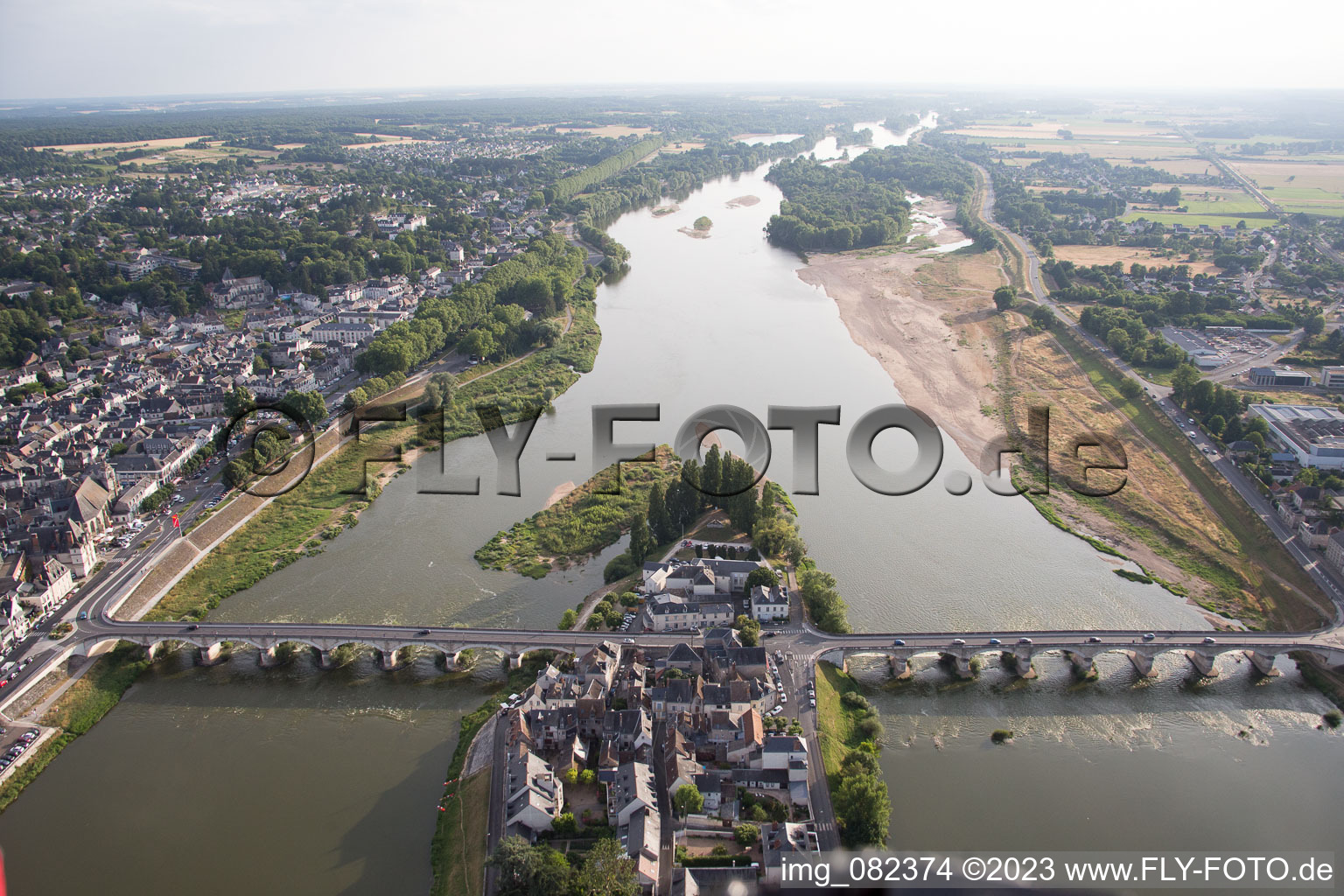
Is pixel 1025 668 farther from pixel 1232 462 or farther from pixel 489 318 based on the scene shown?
pixel 489 318

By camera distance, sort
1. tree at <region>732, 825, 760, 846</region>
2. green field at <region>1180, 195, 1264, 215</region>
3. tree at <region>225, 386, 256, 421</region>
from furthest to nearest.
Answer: green field at <region>1180, 195, 1264, 215</region>
tree at <region>225, 386, 256, 421</region>
tree at <region>732, 825, 760, 846</region>

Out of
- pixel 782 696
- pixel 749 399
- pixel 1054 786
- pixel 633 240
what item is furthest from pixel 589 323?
pixel 1054 786

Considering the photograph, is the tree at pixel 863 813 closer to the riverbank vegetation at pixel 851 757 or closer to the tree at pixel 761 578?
the riverbank vegetation at pixel 851 757

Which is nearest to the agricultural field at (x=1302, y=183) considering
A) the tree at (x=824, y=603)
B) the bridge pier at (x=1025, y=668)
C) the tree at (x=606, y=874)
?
the bridge pier at (x=1025, y=668)

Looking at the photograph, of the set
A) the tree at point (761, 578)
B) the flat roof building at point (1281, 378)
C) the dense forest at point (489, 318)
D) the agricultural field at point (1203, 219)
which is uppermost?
the agricultural field at point (1203, 219)

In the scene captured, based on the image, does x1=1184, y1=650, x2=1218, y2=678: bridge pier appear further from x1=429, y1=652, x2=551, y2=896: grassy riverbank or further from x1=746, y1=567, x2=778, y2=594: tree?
x1=429, y1=652, x2=551, y2=896: grassy riverbank

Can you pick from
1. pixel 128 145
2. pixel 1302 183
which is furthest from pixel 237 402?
pixel 128 145

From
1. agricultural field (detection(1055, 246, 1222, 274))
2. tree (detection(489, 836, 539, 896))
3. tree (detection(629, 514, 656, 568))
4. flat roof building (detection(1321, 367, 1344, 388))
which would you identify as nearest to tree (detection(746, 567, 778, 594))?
tree (detection(629, 514, 656, 568))
